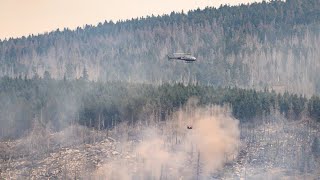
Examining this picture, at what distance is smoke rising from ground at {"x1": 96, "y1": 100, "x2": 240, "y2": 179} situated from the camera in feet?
488

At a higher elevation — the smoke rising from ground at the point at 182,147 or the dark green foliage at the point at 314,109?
the dark green foliage at the point at 314,109

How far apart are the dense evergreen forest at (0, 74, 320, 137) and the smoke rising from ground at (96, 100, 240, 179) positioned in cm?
385

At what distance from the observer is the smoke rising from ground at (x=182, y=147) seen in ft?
488

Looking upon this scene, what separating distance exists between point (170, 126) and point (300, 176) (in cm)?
4856

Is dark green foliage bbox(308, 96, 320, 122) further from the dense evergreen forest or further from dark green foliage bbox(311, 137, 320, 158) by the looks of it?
dark green foliage bbox(311, 137, 320, 158)

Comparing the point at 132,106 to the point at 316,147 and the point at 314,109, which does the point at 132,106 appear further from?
the point at 316,147

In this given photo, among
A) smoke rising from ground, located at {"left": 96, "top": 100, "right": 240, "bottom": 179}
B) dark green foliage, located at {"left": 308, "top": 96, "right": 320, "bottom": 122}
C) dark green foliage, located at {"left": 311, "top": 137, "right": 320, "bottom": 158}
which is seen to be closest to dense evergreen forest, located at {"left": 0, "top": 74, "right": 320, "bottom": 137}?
dark green foliage, located at {"left": 308, "top": 96, "right": 320, "bottom": 122}

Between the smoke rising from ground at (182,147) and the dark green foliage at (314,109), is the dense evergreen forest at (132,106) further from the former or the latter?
the smoke rising from ground at (182,147)

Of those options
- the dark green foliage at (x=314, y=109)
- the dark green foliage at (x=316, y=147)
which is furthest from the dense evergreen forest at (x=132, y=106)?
Result: the dark green foliage at (x=316, y=147)

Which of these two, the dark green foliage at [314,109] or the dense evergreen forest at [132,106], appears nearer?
the dark green foliage at [314,109]

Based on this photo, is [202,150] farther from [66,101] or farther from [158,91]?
[66,101]

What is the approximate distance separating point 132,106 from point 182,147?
2487 cm

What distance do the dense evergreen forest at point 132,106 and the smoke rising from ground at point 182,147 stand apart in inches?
151

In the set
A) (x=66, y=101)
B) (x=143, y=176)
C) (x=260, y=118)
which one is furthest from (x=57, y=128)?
(x=260, y=118)
